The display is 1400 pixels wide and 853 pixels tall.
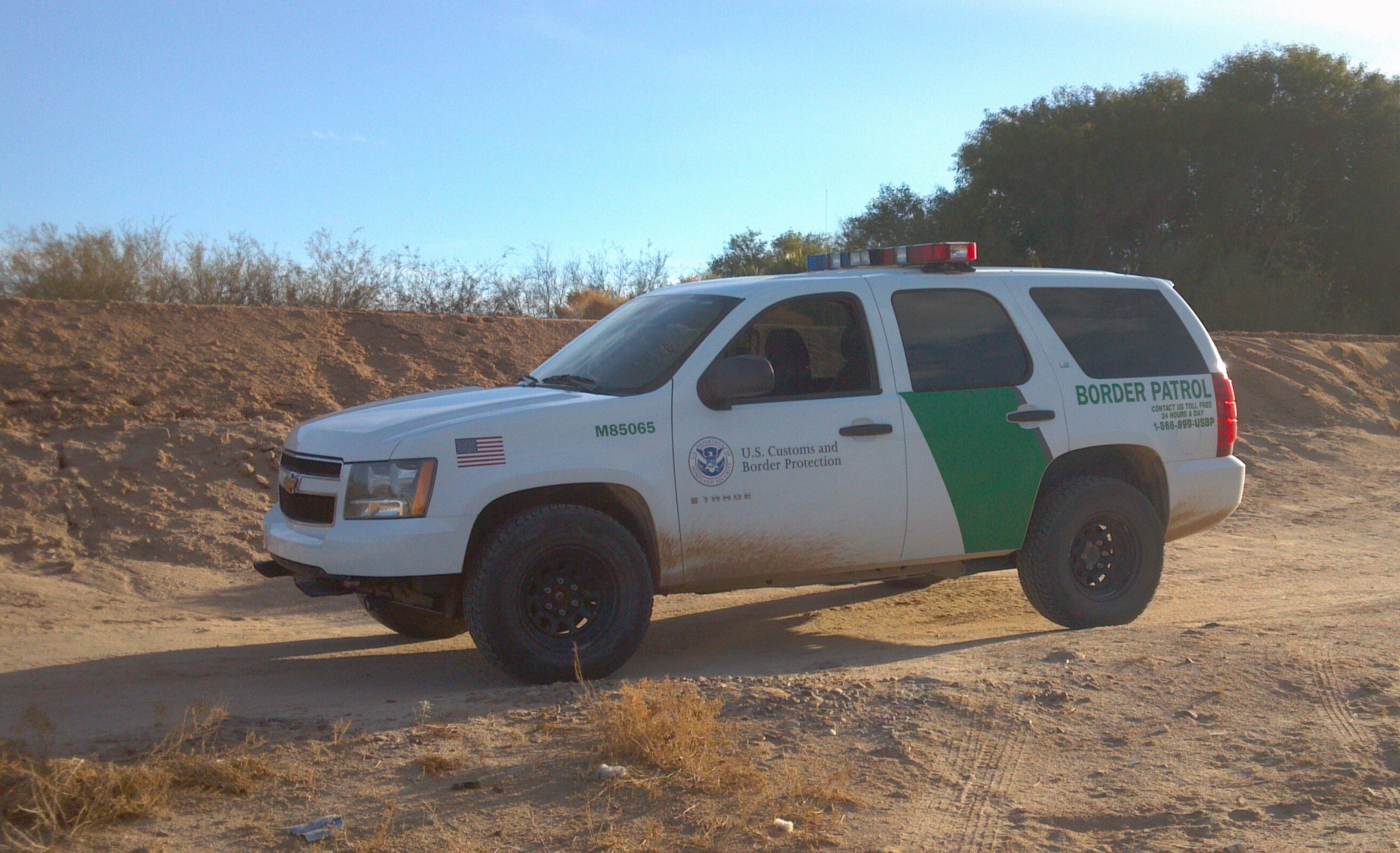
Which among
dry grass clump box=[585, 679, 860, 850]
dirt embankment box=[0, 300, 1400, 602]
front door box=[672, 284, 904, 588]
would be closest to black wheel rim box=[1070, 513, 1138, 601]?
front door box=[672, 284, 904, 588]

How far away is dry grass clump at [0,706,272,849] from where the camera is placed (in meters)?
3.78

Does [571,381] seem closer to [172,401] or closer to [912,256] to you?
[912,256]

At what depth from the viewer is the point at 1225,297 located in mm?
24641

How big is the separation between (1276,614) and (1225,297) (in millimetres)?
18984

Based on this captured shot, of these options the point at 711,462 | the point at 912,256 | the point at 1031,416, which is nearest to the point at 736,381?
the point at 711,462

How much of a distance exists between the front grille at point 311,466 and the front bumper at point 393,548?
0.24 metres

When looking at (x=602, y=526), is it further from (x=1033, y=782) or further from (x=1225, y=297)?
(x=1225, y=297)

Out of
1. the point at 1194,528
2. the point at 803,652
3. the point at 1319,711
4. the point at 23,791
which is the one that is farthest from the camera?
the point at 1194,528

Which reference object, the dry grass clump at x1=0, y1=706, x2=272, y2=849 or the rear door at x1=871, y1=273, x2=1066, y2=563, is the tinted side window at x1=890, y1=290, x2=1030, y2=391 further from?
the dry grass clump at x1=0, y1=706, x2=272, y2=849

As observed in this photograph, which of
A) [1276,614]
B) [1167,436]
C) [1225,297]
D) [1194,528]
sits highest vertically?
[1225,297]

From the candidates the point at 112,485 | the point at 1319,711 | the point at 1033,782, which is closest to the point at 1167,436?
the point at 1319,711

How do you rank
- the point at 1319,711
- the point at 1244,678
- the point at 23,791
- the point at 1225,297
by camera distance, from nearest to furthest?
the point at 23,791 < the point at 1319,711 < the point at 1244,678 < the point at 1225,297

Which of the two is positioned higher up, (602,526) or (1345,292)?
(1345,292)

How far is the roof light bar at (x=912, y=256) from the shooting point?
21.9 feet
